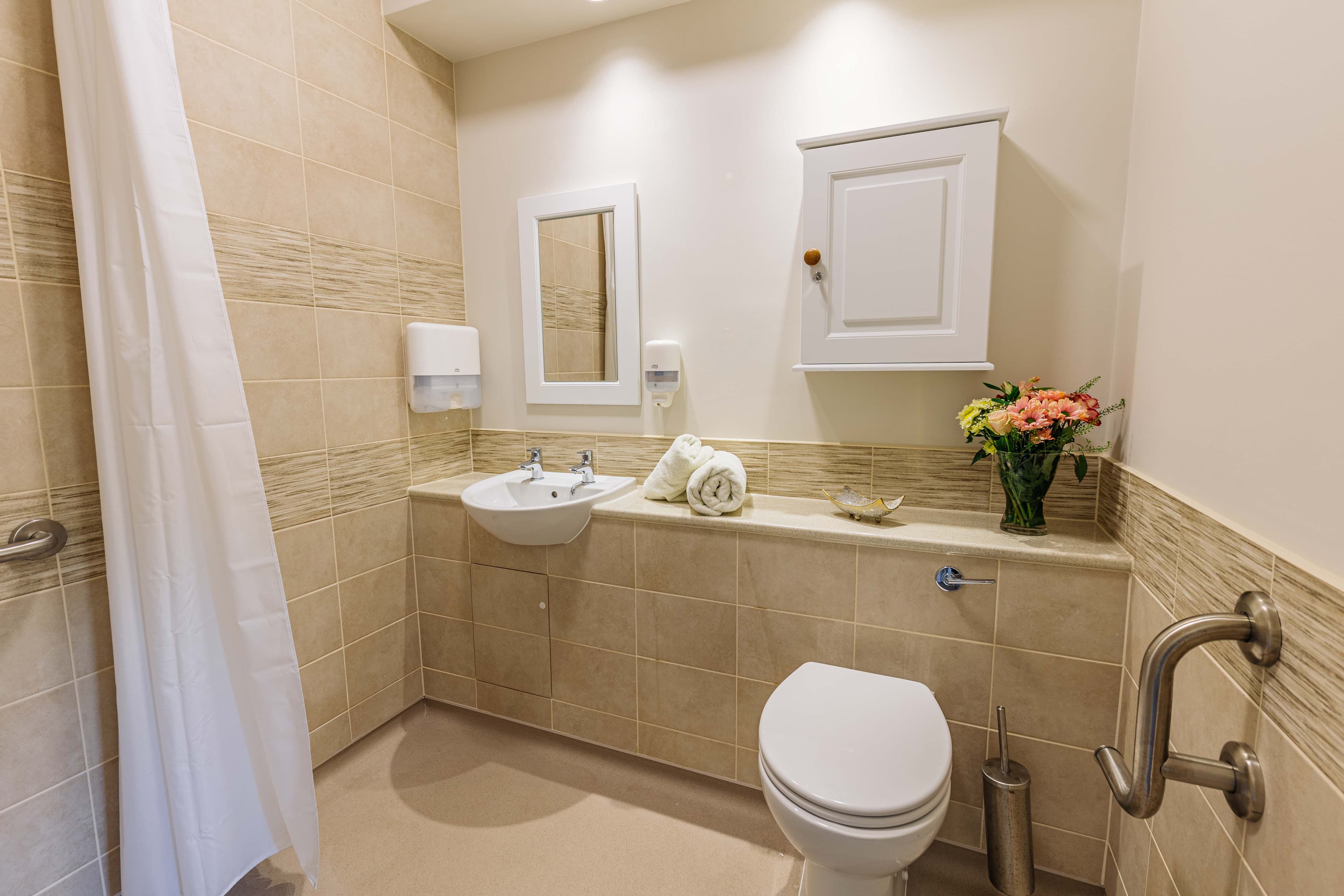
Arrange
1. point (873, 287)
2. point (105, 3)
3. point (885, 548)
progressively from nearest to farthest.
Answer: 1. point (105, 3)
2. point (885, 548)
3. point (873, 287)

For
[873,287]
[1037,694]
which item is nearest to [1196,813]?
[1037,694]

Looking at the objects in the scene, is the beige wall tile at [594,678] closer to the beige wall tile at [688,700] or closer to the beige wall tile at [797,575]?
the beige wall tile at [688,700]

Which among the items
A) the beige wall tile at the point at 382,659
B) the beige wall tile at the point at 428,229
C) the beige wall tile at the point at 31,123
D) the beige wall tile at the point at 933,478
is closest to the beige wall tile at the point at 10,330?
the beige wall tile at the point at 31,123

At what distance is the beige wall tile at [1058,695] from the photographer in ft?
4.65

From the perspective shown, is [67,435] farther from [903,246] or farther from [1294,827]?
[1294,827]

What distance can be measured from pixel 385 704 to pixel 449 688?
223 mm

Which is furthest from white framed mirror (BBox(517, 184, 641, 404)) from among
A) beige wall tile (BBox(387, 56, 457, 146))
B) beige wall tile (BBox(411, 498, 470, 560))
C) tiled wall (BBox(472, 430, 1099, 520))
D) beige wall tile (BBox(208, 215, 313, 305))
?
beige wall tile (BBox(208, 215, 313, 305))

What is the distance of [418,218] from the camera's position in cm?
230

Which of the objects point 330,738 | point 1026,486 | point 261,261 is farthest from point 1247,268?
point 330,738

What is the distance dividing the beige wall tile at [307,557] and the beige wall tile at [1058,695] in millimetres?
1994

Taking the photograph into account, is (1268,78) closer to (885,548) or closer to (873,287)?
(873,287)

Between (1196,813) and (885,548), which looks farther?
(885,548)

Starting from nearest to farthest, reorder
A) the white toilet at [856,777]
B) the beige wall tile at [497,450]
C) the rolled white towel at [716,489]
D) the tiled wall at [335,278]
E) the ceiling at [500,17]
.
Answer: the white toilet at [856,777] → the tiled wall at [335,278] → the rolled white towel at [716,489] → the ceiling at [500,17] → the beige wall tile at [497,450]

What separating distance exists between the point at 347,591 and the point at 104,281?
44.8 inches
